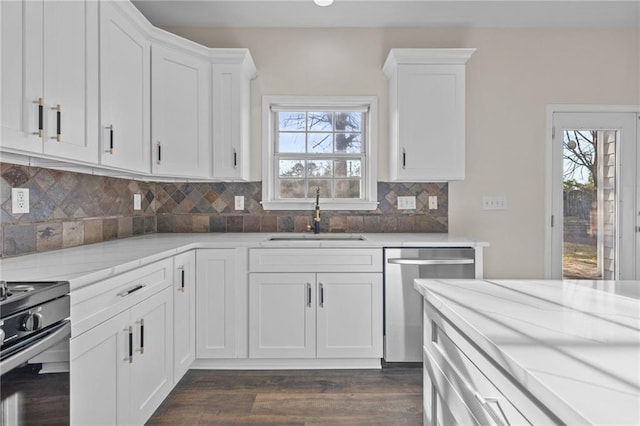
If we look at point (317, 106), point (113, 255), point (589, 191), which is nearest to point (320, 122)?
point (317, 106)

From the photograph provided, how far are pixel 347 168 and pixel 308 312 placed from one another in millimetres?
1392

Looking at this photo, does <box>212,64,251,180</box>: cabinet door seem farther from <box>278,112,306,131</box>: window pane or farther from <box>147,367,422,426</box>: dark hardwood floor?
<box>147,367,422,426</box>: dark hardwood floor

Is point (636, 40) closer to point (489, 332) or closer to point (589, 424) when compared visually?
point (489, 332)

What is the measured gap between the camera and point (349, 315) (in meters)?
2.65

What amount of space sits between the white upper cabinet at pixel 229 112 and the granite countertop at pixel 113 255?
584 mm

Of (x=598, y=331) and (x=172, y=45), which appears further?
(x=172, y=45)

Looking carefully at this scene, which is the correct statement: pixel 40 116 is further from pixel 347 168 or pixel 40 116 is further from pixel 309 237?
pixel 347 168

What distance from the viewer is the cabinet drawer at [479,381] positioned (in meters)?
0.66

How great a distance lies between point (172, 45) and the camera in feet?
8.87

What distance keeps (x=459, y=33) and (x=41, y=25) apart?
3.07 m

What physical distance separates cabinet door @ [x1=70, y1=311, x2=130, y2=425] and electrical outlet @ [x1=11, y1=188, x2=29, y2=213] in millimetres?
802

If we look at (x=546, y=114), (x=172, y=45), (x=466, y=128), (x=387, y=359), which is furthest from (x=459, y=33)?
(x=387, y=359)

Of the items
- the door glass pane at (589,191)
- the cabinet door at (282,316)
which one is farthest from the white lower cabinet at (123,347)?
the door glass pane at (589,191)

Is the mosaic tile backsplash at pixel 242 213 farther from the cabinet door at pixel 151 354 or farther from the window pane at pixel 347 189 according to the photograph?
the cabinet door at pixel 151 354
